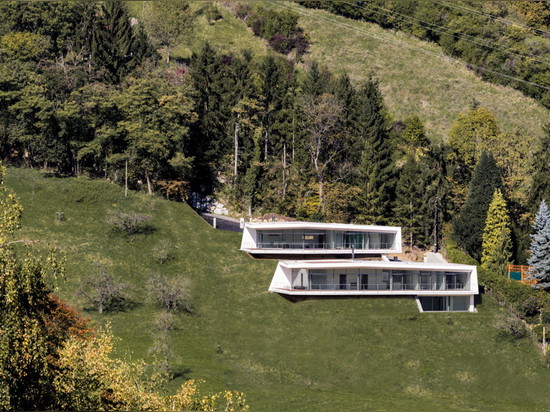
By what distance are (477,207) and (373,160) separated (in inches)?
526

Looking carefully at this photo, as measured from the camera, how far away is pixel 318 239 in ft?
285

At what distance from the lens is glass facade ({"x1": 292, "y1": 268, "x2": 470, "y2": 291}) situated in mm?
78188

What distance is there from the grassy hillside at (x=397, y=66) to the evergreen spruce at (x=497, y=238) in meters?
37.2

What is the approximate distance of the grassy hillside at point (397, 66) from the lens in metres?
135

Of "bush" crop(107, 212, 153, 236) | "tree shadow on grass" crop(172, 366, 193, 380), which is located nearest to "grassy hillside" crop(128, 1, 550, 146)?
"bush" crop(107, 212, 153, 236)

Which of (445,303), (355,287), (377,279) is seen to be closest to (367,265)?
(377,279)

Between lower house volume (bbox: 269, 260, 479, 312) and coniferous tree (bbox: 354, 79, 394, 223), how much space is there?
655 inches

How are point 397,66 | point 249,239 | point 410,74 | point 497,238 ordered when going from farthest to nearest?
point 397,66 → point 410,74 → point 497,238 → point 249,239

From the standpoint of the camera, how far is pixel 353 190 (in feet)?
320

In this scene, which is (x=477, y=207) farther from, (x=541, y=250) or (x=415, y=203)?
(x=541, y=250)

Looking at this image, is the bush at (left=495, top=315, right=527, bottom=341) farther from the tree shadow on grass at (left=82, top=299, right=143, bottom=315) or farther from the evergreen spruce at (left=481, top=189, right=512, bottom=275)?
the tree shadow on grass at (left=82, top=299, right=143, bottom=315)

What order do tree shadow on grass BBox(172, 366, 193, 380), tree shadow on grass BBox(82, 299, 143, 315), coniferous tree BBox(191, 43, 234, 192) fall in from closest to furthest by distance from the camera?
1. tree shadow on grass BBox(172, 366, 193, 380)
2. tree shadow on grass BBox(82, 299, 143, 315)
3. coniferous tree BBox(191, 43, 234, 192)

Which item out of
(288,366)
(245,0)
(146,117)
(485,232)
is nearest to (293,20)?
(245,0)

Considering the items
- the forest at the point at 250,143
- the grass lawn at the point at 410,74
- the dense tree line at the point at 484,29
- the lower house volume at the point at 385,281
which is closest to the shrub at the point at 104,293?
the forest at the point at 250,143
